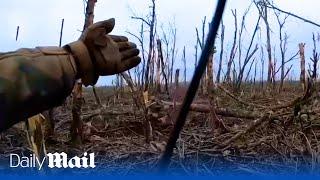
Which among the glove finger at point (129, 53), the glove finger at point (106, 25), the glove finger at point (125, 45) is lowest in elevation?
the glove finger at point (129, 53)

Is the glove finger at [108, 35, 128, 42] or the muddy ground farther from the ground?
the glove finger at [108, 35, 128, 42]

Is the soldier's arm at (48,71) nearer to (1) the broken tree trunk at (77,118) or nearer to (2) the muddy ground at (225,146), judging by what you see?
(2) the muddy ground at (225,146)

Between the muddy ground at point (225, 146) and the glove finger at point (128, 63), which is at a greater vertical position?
the glove finger at point (128, 63)

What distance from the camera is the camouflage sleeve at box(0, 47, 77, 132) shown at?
0.76m

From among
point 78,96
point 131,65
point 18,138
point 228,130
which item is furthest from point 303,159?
point 18,138

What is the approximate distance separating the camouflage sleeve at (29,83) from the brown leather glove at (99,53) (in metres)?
0.12

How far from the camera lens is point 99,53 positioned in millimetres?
1066

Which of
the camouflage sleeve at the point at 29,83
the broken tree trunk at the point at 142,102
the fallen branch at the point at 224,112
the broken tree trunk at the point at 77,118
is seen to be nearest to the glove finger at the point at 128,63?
the camouflage sleeve at the point at 29,83

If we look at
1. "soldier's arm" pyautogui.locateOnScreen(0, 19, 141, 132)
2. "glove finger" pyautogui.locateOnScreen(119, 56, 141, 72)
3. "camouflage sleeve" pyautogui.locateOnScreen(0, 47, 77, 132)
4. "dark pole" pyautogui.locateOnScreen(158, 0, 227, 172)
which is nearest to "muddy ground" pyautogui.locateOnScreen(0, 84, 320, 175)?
"glove finger" pyautogui.locateOnScreen(119, 56, 141, 72)

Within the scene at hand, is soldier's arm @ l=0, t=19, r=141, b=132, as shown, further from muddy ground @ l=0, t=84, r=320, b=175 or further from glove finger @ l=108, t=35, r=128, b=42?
muddy ground @ l=0, t=84, r=320, b=175

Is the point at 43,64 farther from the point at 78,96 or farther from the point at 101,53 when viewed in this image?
the point at 78,96

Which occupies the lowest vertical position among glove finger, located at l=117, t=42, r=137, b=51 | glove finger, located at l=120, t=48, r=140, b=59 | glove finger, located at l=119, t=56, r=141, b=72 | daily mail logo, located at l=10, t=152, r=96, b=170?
daily mail logo, located at l=10, t=152, r=96, b=170

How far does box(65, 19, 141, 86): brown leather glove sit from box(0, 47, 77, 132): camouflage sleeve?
12 centimetres

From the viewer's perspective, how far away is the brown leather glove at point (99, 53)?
3.30 feet
